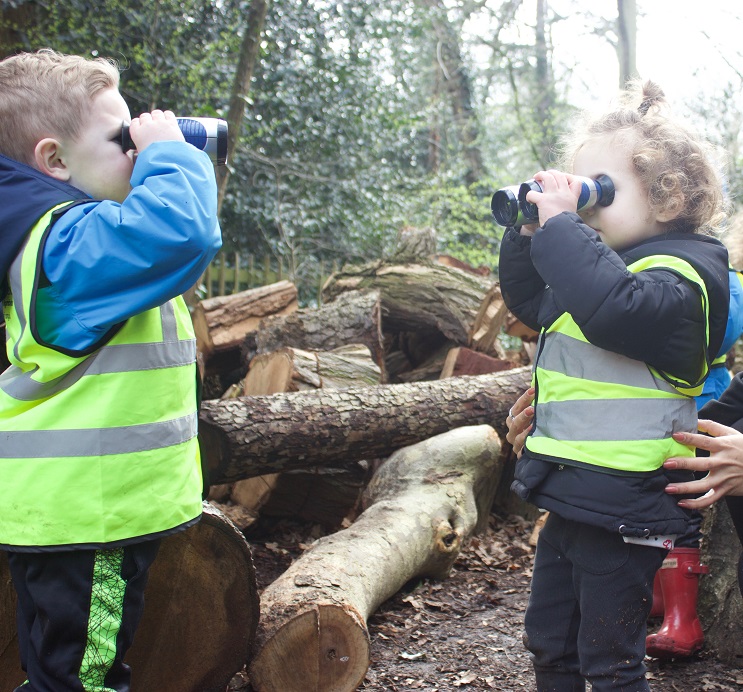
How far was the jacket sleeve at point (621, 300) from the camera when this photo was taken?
1731 millimetres

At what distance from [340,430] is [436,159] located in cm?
1106

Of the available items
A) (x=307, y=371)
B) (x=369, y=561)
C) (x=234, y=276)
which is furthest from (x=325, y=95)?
(x=369, y=561)

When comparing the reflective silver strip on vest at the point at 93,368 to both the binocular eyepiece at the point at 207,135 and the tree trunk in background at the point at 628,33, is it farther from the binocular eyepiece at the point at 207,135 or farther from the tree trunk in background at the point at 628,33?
the tree trunk in background at the point at 628,33

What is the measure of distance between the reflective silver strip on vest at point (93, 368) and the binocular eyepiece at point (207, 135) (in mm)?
508

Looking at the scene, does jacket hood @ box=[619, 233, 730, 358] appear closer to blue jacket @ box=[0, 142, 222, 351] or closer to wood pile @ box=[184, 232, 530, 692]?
blue jacket @ box=[0, 142, 222, 351]

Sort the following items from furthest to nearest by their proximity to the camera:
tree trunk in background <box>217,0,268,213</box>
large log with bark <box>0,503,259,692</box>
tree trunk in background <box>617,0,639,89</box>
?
tree trunk in background <box>617,0,639,89</box> → tree trunk in background <box>217,0,268,213</box> → large log with bark <box>0,503,259,692</box>

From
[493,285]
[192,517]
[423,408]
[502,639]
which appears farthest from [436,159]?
[192,517]

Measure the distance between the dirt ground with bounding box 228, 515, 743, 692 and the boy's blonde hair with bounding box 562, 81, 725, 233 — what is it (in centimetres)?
161

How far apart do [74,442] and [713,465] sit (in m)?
1.52

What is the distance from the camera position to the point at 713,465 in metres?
1.91

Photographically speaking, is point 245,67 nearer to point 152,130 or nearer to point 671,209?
Answer: point 152,130

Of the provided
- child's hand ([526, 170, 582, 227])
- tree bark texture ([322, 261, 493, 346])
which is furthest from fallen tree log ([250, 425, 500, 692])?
tree bark texture ([322, 261, 493, 346])

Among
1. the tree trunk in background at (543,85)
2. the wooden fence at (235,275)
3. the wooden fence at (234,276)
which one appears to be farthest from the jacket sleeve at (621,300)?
the tree trunk in background at (543,85)

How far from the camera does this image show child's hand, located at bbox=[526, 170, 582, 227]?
1.87 metres
